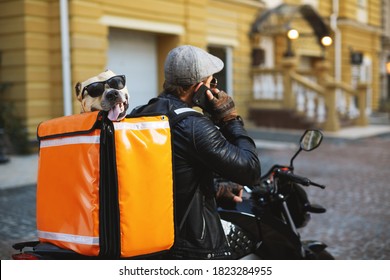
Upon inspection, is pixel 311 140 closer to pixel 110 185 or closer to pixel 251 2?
pixel 110 185

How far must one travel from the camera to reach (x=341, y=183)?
8.23 meters

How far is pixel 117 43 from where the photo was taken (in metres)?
12.4

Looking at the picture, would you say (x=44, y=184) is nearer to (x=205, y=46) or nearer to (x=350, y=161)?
(x=350, y=161)

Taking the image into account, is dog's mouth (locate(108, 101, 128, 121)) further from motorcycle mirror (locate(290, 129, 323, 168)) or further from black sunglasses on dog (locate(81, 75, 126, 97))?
motorcycle mirror (locate(290, 129, 323, 168))

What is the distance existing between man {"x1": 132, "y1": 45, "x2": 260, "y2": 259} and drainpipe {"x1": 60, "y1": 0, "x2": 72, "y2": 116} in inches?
334

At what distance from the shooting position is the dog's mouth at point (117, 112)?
6.44 ft

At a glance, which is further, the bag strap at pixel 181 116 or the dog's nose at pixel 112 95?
the bag strap at pixel 181 116

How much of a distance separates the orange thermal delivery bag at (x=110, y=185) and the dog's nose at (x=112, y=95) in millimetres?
69

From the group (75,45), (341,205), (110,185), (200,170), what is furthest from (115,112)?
(75,45)

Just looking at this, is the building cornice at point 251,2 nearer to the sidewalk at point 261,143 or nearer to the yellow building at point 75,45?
the yellow building at point 75,45

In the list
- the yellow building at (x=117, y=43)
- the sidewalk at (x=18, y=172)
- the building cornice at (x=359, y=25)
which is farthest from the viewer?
the building cornice at (x=359, y=25)

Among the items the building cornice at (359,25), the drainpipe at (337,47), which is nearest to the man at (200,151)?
the drainpipe at (337,47)

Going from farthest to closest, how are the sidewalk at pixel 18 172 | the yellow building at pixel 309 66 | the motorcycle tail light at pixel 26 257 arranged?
the yellow building at pixel 309 66, the sidewalk at pixel 18 172, the motorcycle tail light at pixel 26 257

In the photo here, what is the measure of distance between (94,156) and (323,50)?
18732 mm
